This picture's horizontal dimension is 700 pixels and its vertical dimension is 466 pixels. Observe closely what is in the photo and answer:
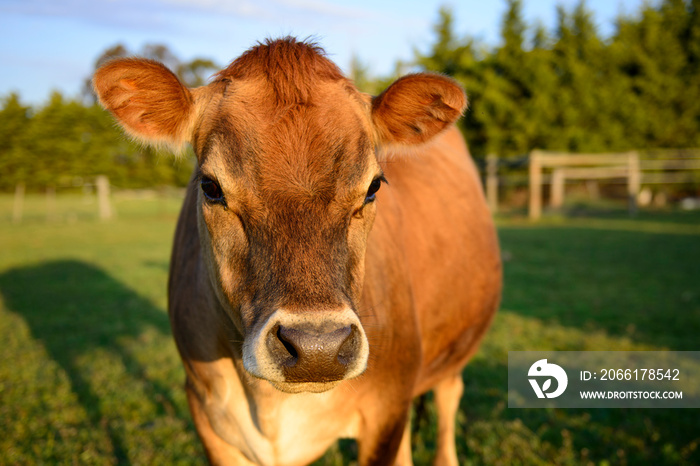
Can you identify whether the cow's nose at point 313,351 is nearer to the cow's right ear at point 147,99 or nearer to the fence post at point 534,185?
the cow's right ear at point 147,99

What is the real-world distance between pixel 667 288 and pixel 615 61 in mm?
20886

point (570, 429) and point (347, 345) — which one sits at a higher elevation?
point (347, 345)

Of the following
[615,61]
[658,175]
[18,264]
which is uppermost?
[615,61]

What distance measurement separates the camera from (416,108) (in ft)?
7.22

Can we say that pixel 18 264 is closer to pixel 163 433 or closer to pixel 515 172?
pixel 163 433

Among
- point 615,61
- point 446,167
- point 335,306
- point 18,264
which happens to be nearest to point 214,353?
point 335,306

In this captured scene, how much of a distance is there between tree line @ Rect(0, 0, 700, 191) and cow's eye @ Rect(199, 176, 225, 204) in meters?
22.8

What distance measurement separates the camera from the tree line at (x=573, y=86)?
931 inches

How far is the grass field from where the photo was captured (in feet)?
11.5

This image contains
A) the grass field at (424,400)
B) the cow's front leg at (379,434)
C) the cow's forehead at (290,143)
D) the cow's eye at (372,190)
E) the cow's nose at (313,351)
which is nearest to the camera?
the cow's nose at (313,351)

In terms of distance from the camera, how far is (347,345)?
1.47 meters

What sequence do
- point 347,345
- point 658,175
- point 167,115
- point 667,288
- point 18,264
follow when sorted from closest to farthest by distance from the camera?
1. point 347,345
2. point 167,115
3. point 667,288
4. point 18,264
5. point 658,175
